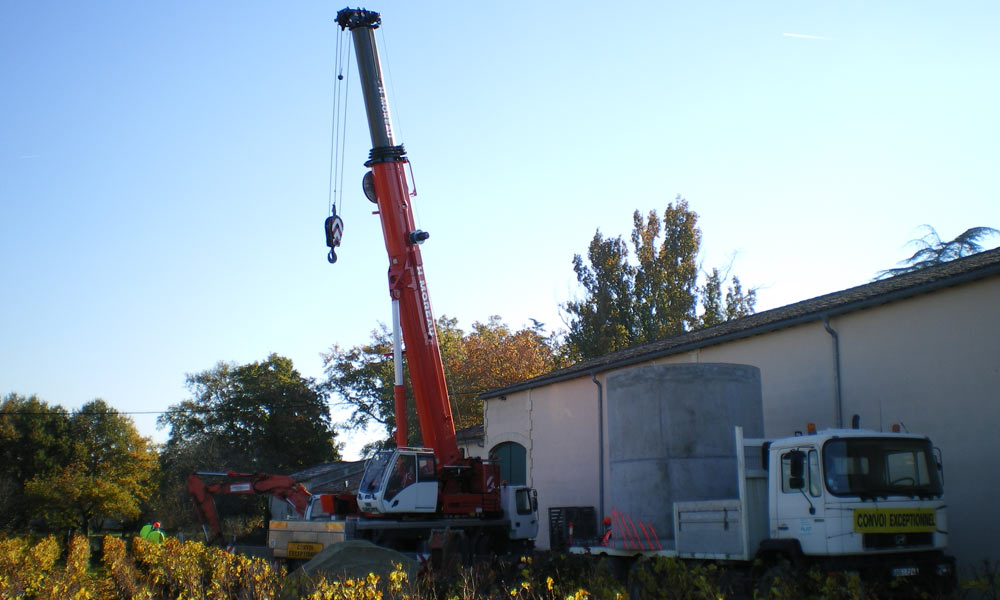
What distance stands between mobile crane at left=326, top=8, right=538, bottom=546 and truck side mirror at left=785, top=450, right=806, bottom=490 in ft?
23.8

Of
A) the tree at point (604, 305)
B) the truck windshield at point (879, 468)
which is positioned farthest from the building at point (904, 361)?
the tree at point (604, 305)

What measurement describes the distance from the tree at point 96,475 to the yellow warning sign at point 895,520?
27.7 metres

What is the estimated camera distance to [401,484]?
15133 millimetres

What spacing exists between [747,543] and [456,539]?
6584 mm

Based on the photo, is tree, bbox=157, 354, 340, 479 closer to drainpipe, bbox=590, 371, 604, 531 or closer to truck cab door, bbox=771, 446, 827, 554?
drainpipe, bbox=590, 371, 604, 531

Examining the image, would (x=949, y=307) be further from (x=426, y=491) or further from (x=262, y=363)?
(x=262, y=363)

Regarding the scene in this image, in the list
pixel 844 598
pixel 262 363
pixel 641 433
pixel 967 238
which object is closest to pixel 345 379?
pixel 262 363

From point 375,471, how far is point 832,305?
8820mm

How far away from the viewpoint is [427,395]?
1580 cm

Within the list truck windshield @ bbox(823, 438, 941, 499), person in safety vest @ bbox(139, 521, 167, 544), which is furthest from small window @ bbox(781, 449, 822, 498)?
person in safety vest @ bbox(139, 521, 167, 544)

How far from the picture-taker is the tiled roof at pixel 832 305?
12.9 metres

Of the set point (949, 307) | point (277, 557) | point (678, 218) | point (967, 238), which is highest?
point (678, 218)

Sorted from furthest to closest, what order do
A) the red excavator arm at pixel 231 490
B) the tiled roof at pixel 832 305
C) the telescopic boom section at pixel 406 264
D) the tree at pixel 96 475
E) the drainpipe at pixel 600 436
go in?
the tree at pixel 96 475, the drainpipe at pixel 600 436, the red excavator arm at pixel 231 490, the telescopic boom section at pixel 406 264, the tiled roof at pixel 832 305

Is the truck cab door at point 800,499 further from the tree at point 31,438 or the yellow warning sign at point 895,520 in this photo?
the tree at point 31,438
